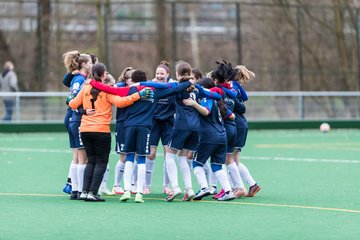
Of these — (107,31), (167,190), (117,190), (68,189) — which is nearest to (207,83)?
(167,190)

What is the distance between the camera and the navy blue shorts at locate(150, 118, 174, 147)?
46.6 feet

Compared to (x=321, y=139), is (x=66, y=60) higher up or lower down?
higher up

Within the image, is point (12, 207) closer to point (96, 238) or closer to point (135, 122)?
point (135, 122)

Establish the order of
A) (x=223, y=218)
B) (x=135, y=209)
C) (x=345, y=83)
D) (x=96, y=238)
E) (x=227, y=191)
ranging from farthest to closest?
(x=345, y=83) < (x=227, y=191) < (x=135, y=209) < (x=223, y=218) < (x=96, y=238)

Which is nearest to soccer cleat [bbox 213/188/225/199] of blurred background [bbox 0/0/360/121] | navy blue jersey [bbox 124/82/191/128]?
navy blue jersey [bbox 124/82/191/128]

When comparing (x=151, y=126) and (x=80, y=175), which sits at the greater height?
(x=151, y=126)

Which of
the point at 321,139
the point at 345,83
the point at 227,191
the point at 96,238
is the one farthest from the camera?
the point at 345,83

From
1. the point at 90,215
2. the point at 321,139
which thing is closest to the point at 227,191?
the point at 90,215

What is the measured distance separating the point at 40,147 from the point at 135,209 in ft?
41.6

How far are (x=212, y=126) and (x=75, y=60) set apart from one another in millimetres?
1975

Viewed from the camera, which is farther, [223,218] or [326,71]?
[326,71]

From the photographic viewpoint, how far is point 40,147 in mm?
24531

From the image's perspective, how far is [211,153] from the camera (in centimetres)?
1323

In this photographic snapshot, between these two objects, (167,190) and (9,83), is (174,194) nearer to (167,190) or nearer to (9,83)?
(167,190)
